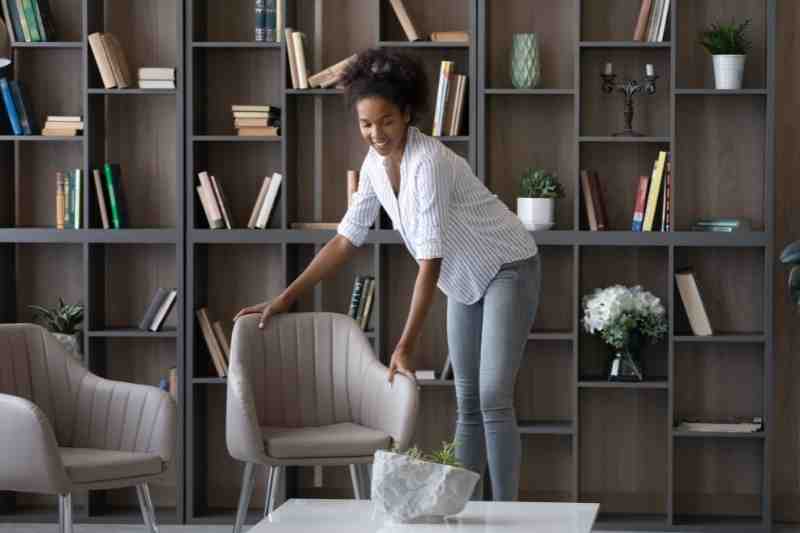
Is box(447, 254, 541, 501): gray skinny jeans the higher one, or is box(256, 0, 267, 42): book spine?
box(256, 0, 267, 42): book spine

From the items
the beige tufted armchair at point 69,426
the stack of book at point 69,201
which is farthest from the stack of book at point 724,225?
the stack of book at point 69,201

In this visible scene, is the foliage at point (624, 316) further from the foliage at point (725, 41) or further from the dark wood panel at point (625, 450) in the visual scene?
the foliage at point (725, 41)

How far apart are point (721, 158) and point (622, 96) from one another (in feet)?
1.51

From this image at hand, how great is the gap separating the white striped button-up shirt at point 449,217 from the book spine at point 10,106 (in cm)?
180

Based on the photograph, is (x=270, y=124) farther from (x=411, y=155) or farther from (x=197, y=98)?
(x=411, y=155)

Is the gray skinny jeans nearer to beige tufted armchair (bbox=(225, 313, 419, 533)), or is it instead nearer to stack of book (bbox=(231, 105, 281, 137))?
beige tufted armchair (bbox=(225, 313, 419, 533))

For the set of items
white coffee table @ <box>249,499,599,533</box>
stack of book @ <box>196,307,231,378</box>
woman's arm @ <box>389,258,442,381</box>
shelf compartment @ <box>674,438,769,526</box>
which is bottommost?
shelf compartment @ <box>674,438,769,526</box>

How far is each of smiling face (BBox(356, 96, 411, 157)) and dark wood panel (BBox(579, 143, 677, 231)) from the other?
5.50ft

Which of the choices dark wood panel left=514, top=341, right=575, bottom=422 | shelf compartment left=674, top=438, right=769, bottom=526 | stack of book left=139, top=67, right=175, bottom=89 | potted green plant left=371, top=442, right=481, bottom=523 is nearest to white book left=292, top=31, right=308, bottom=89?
stack of book left=139, top=67, right=175, bottom=89

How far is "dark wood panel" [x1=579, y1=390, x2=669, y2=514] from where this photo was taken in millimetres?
5059

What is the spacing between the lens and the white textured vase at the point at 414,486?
2797 millimetres

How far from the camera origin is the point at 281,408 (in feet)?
13.4

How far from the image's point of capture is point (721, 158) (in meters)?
5.00

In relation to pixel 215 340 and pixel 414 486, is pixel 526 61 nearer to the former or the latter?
pixel 215 340
